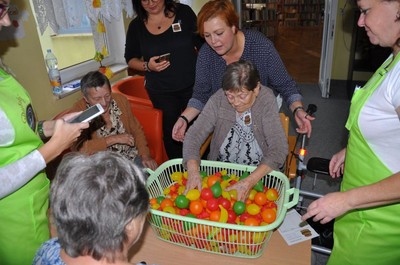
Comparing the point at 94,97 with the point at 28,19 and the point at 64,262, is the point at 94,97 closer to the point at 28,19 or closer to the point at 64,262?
the point at 28,19

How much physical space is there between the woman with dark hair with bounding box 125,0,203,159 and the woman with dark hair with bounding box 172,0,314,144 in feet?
1.63

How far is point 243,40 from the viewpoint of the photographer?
5.79ft

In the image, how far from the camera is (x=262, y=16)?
10.3 meters

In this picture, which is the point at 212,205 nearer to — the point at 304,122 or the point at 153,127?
the point at 304,122

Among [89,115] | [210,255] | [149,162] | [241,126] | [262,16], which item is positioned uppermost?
[89,115]

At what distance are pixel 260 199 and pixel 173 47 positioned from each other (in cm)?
143

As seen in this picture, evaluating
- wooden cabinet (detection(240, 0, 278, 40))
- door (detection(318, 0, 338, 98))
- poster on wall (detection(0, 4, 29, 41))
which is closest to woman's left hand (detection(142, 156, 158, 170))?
poster on wall (detection(0, 4, 29, 41))

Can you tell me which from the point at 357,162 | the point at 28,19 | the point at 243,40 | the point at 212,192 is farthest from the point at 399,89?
the point at 28,19

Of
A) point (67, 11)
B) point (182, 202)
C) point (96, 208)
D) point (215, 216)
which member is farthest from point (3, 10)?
point (67, 11)

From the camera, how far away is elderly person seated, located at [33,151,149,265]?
0.73m

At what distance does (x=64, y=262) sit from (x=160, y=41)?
70.2 inches

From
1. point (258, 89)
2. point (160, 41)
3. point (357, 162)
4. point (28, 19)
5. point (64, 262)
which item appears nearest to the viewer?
point (64, 262)

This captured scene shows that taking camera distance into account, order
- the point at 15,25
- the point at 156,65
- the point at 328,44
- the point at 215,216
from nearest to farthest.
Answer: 1. the point at 215,216
2. the point at 15,25
3. the point at 156,65
4. the point at 328,44

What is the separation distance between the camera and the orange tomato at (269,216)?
3.70 feet
